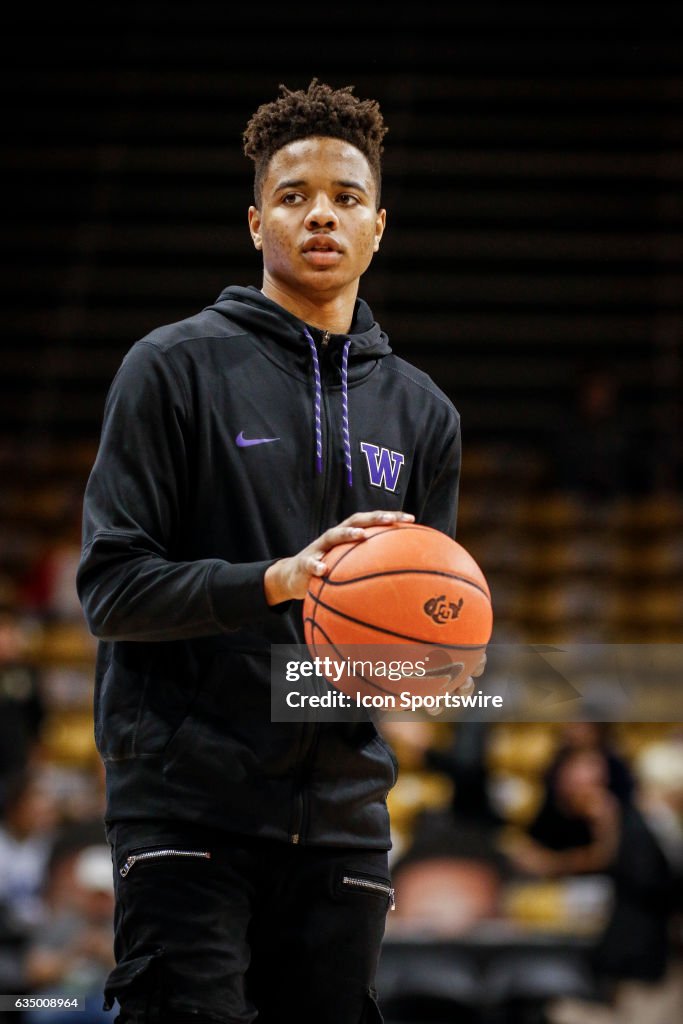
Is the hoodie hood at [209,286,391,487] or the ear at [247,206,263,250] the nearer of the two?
the hoodie hood at [209,286,391,487]

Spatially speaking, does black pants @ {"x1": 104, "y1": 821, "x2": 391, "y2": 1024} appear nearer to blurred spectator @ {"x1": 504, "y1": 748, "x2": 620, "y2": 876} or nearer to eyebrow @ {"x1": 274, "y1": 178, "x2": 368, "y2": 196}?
eyebrow @ {"x1": 274, "y1": 178, "x2": 368, "y2": 196}

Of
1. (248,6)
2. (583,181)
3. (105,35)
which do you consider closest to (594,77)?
(583,181)

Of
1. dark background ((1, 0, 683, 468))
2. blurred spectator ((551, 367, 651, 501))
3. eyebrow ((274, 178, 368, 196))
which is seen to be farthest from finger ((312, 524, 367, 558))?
blurred spectator ((551, 367, 651, 501))

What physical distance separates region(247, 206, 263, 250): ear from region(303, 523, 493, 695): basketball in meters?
0.72

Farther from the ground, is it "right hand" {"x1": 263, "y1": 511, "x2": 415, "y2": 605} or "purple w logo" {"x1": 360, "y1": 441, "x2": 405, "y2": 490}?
"purple w logo" {"x1": 360, "y1": 441, "x2": 405, "y2": 490}

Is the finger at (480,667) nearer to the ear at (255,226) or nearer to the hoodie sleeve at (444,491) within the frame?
the hoodie sleeve at (444,491)

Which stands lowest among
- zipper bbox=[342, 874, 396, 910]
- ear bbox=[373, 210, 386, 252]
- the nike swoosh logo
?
zipper bbox=[342, 874, 396, 910]

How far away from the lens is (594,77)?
968cm

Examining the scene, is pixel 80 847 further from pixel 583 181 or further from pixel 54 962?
pixel 583 181

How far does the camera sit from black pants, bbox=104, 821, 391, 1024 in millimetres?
2195

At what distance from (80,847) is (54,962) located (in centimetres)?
121

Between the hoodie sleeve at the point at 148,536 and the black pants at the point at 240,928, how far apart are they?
34 centimetres

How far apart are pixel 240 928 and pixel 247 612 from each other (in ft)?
1.66

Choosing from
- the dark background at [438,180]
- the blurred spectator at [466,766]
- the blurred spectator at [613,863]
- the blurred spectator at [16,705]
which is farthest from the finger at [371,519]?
the dark background at [438,180]
